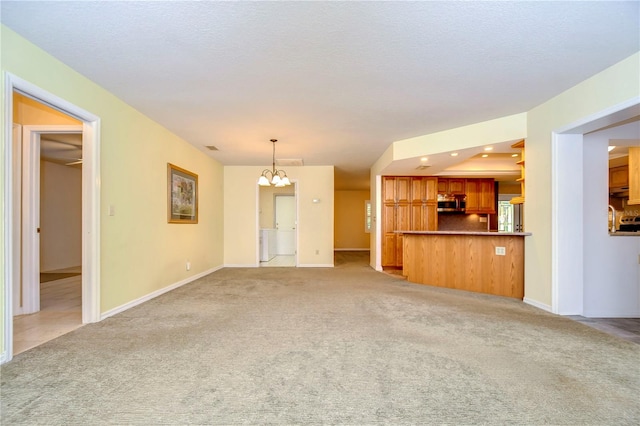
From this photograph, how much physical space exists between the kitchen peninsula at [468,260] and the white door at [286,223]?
18.1ft

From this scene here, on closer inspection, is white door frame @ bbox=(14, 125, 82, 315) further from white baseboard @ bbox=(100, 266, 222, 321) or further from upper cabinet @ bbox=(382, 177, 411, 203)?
upper cabinet @ bbox=(382, 177, 411, 203)

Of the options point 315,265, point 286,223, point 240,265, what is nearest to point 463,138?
point 315,265

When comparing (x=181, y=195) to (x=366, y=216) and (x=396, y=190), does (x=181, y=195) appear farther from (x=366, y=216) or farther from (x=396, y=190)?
(x=366, y=216)

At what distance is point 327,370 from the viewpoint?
2.02m

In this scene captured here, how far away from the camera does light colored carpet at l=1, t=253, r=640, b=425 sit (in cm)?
157

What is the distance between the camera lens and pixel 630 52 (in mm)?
2469

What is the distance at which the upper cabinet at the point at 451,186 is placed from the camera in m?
7.41

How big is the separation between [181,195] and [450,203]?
234 inches

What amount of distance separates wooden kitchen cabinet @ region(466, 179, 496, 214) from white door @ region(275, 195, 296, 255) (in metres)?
5.40

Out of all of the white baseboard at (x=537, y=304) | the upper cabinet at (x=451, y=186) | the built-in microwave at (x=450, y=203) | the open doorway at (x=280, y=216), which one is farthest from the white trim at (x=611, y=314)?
the open doorway at (x=280, y=216)

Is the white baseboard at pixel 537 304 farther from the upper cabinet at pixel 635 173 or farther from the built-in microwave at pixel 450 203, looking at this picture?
the built-in microwave at pixel 450 203

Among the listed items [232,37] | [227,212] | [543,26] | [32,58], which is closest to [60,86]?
[32,58]

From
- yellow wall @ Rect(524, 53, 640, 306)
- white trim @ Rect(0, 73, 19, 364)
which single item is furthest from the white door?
white trim @ Rect(0, 73, 19, 364)

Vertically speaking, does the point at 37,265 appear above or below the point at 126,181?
below
